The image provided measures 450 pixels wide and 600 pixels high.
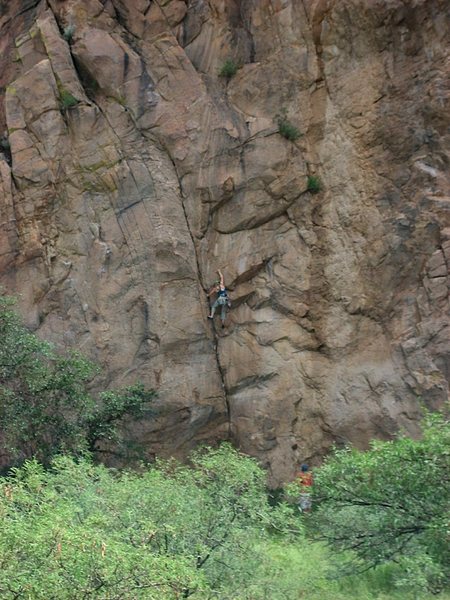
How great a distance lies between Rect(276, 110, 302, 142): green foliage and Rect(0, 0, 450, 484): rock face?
4.8 inches

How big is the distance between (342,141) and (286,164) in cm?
152

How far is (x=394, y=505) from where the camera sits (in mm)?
9133

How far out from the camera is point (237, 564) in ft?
26.7

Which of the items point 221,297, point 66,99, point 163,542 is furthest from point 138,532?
point 66,99

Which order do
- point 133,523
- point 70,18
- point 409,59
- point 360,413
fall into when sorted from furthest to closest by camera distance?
point 70,18 < point 409,59 < point 360,413 < point 133,523

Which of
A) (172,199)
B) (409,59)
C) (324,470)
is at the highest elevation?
(409,59)

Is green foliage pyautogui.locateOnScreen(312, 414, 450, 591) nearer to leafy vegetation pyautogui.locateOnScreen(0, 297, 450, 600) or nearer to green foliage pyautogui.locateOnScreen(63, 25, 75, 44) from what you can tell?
leafy vegetation pyautogui.locateOnScreen(0, 297, 450, 600)

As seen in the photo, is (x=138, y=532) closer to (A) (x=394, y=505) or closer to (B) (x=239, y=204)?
(A) (x=394, y=505)

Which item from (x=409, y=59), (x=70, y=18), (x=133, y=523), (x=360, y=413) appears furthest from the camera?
(x=70, y=18)

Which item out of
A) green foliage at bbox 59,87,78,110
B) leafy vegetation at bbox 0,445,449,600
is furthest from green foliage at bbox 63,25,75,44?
leafy vegetation at bbox 0,445,449,600

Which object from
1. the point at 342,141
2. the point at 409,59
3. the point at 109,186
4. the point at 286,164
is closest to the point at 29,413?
the point at 109,186

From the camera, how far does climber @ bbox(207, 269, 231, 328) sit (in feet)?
55.7

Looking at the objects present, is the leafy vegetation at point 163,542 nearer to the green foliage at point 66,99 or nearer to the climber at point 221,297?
the climber at point 221,297

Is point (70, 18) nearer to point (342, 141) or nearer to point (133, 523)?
point (342, 141)
